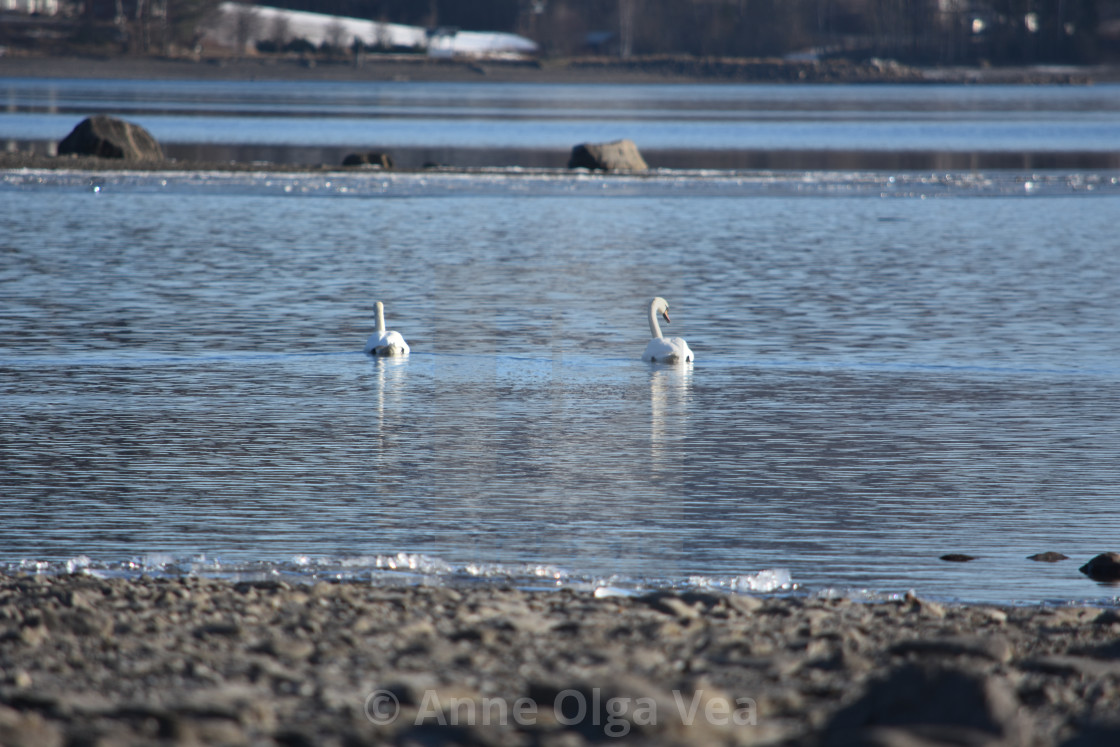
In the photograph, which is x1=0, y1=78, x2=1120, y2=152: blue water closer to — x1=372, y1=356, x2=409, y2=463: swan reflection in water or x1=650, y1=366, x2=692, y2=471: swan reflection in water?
x1=372, y1=356, x2=409, y2=463: swan reflection in water

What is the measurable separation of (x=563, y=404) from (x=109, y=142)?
88.5ft

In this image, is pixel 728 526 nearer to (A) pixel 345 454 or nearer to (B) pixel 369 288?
(A) pixel 345 454

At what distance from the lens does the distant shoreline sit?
115500mm

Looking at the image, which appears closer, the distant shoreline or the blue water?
the blue water

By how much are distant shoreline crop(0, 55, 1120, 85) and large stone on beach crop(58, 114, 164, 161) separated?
82916mm

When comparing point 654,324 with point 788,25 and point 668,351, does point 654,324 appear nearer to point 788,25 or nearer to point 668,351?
point 668,351

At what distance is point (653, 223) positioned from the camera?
25828mm

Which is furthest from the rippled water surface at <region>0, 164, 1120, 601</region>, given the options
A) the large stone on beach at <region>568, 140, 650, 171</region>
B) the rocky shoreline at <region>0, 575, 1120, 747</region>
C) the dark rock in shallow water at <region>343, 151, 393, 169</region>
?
the dark rock in shallow water at <region>343, 151, 393, 169</region>

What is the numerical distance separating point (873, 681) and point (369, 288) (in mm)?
13839

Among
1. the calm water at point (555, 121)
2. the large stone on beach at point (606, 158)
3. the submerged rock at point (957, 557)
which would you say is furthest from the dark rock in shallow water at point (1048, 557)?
the calm water at point (555, 121)

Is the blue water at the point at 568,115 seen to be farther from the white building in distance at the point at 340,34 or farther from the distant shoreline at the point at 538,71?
the white building in distance at the point at 340,34

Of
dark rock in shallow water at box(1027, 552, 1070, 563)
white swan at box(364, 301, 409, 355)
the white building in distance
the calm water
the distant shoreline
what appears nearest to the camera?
dark rock in shallow water at box(1027, 552, 1070, 563)

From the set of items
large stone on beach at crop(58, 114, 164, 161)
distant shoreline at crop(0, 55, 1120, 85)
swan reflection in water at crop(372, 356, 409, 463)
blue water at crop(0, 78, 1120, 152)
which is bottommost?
swan reflection in water at crop(372, 356, 409, 463)

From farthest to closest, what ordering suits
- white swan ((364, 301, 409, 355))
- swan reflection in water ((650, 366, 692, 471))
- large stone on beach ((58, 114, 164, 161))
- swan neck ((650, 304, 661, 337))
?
large stone on beach ((58, 114, 164, 161)) < swan neck ((650, 304, 661, 337)) < white swan ((364, 301, 409, 355)) < swan reflection in water ((650, 366, 692, 471))
